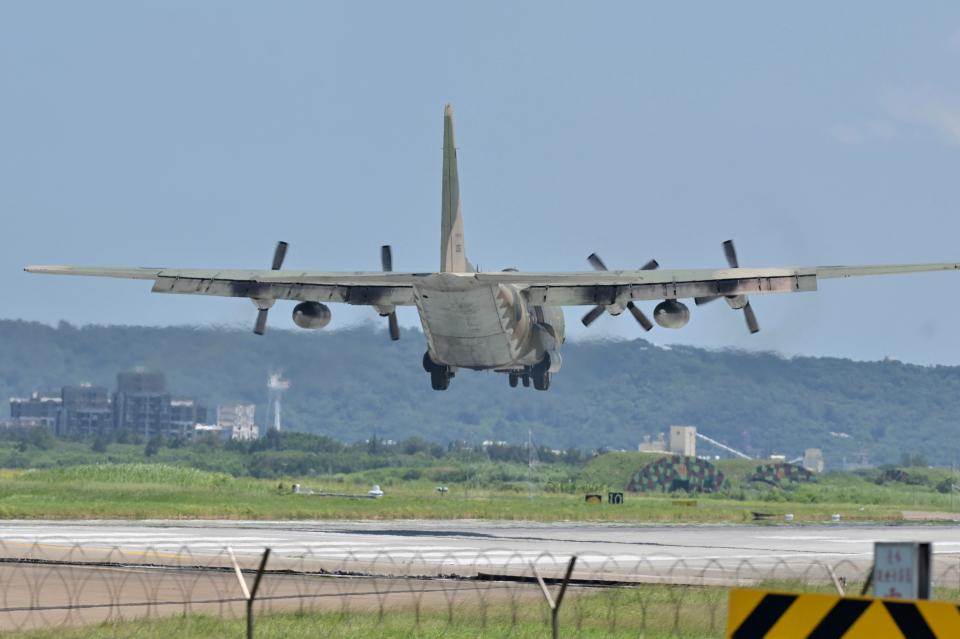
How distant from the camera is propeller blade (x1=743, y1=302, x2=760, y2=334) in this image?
4709cm

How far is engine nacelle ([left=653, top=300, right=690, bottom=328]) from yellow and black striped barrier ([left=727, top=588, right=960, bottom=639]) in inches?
1471

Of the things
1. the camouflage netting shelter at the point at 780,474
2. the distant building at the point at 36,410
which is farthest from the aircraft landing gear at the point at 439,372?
the camouflage netting shelter at the point at 780,474

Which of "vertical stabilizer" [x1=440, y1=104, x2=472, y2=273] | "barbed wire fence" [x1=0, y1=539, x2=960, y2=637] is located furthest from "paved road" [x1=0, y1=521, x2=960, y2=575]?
"vertical stabilizer" [x1=440, y1=104, x2=472, y2=273]

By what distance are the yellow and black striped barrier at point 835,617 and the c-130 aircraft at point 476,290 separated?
110 ft

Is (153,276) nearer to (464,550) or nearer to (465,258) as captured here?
(465,258)

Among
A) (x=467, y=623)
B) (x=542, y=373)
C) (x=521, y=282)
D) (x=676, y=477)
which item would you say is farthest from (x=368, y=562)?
(x=676, y=477)

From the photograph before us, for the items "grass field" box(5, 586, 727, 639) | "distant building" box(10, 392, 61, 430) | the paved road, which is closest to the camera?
"grass field" box(5, 586, 727, 639)

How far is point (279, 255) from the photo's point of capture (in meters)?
51.5

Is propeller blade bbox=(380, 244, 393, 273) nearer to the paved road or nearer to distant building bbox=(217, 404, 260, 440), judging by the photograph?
the paved road

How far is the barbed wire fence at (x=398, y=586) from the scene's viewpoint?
2102 centimetres

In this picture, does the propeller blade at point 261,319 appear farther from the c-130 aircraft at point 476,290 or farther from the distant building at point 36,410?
the distant building at point 36,410

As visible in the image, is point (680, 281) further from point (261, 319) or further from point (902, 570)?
point (902, 570)

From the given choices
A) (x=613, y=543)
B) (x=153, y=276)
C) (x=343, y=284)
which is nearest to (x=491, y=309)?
(x=343, y=284)

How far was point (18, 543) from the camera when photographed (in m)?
34.3
